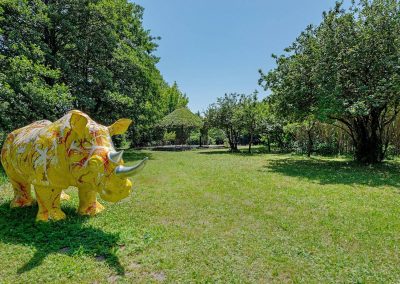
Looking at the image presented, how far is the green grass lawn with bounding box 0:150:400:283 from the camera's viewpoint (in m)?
3.52

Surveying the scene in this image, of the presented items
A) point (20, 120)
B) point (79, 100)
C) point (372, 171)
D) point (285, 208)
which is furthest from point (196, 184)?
point (20, 120)

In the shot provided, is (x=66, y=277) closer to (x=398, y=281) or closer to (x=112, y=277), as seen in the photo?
(x=112, y=277)

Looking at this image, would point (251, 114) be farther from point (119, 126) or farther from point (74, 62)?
point (119, 126)

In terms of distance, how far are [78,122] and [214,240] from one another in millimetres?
3094

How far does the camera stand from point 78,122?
14.8 ft

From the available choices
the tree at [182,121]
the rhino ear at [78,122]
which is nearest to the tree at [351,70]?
the rhino ear at [78,122]

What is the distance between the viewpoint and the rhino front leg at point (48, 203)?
4883 mm

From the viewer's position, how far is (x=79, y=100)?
47.1 feet

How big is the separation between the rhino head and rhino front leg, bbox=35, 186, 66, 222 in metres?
0.63

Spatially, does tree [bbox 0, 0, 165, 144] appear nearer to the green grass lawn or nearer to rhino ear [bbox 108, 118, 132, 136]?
the green grass lawn

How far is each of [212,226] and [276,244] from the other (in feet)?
4.28

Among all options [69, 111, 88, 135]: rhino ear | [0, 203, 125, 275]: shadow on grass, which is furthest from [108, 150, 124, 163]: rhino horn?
[0, 203, 125, 275]: shadow on grass

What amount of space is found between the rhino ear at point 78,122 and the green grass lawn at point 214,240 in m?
1.80

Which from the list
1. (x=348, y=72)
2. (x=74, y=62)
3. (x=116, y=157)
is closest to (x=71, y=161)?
(x=116, y=157)
